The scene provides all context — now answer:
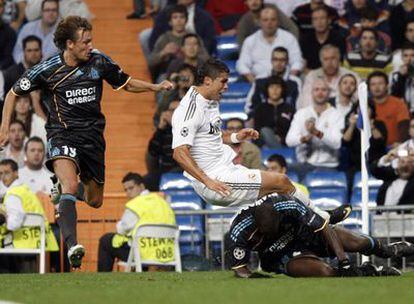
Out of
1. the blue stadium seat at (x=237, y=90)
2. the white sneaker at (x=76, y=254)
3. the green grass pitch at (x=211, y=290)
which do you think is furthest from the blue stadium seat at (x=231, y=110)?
the white sneaker at (x=76, y=254)

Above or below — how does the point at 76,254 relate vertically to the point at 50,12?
below

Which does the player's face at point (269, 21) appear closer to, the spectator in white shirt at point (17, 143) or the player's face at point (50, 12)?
the player's face at point (50, 12)

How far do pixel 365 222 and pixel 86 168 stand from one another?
329 cm

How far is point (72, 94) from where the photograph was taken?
13.3 meters

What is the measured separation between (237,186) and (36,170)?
7884 millimetres

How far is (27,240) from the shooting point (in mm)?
17500

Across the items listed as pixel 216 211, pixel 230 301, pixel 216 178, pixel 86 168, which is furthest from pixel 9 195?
pixel 230 301

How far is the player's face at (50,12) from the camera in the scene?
2230 cm

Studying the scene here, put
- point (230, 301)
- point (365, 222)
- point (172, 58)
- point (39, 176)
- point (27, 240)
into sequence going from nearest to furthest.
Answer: point (230, 301)
point (365, 222)
point (27, 240)
point (39, 176)
point (172, 58)

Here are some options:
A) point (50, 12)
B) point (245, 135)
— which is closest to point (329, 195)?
point (50, 12)

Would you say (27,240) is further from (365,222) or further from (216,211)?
(365,222)

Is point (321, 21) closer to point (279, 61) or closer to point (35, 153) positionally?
point (279, 61)

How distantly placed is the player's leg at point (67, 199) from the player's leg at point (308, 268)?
1.93 metres

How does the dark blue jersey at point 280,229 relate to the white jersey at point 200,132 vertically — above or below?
below
